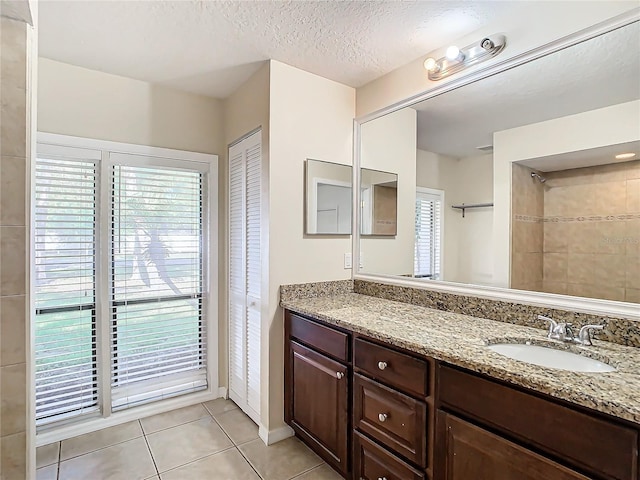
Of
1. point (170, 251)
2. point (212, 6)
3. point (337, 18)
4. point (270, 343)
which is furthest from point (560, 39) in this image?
point (170, 251)

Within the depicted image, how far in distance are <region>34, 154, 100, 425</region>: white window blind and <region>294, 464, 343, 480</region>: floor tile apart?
5.12 feet

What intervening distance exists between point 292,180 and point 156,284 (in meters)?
1.30

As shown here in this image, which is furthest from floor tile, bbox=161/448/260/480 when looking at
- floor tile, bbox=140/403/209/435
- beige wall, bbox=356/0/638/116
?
beige wall, bbox=356/0/638/116

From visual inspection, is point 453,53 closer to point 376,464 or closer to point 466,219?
point 466,219

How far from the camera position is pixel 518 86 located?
1.70 m

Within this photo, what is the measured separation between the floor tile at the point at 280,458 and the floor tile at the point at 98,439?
31.3 inches

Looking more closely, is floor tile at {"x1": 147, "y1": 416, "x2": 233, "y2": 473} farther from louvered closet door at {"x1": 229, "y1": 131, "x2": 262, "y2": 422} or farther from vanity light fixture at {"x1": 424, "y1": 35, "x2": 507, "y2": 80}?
vanity light fixture at {"x1": 424, "y1": 35, "x2": 507, "y2": 80}

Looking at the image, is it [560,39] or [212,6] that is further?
[212,6]

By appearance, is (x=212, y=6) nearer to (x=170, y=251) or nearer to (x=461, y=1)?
(x=461, y=1)

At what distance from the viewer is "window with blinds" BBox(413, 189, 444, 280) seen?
2119 millimetres

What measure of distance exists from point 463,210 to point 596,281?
2.41ft

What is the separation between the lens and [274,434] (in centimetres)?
220

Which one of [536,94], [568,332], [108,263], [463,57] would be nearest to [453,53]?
[463,57]

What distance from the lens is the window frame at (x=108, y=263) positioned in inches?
88.6
